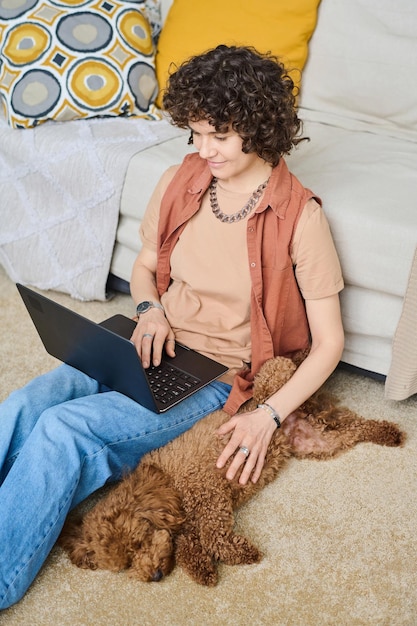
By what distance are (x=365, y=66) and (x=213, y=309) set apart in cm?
97

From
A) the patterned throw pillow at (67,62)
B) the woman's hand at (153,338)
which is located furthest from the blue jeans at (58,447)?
the patterned throw pillow at (67,62)

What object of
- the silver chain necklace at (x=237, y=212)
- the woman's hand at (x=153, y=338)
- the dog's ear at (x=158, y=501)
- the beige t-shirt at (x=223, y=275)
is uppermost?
the silver chain necklace at (x=237, y=212)

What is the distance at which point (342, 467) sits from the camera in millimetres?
1568

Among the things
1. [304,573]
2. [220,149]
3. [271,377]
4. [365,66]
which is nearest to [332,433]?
[271,377]

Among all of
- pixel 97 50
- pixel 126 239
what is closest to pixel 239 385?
pixel 126 239

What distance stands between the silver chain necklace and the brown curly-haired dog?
1.06ft

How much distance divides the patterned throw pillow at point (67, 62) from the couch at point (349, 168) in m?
0.06

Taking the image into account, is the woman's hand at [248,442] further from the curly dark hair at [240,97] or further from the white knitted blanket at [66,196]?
the white knitted blanket at [66,196]

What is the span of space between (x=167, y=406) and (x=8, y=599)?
450 mm

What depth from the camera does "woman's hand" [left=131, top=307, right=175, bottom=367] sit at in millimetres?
1490

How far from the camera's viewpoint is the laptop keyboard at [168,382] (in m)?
1.41

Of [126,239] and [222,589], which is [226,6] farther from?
[222,589]

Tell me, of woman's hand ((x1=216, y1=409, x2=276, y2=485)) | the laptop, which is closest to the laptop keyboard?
the laptop

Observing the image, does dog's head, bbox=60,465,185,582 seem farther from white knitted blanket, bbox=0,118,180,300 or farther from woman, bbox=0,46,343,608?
white knitted blanket, bbox=0,118,180,300
